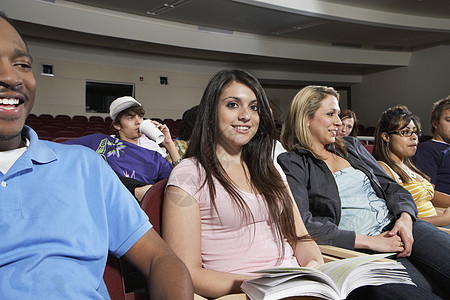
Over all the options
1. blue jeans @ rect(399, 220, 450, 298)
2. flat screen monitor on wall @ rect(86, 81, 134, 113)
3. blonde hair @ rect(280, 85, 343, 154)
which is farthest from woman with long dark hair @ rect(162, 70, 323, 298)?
flat screen monitor on wall @ rect(86, 81, 134, 113)

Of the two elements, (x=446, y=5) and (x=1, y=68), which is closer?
(x=1, y=68)

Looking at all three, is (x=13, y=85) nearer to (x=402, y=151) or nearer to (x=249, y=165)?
(x=249, y=165)

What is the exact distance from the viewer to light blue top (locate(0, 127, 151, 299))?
91 centimetres

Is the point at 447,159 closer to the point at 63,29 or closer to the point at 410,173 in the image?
the point at 410,173

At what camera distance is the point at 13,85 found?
101 cm

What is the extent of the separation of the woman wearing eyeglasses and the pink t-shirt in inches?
51.1

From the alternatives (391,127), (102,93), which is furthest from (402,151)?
(102,93)

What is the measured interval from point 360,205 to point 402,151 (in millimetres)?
716

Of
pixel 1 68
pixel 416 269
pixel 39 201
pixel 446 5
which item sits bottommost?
pixel 416 269

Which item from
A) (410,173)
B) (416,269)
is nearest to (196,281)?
(416,269)

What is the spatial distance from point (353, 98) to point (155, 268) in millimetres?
14377

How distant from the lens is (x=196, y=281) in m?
1.23

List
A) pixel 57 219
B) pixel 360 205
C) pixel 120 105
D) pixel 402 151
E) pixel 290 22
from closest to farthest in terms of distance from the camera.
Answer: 1. pixel 57 219
2. pixel 360 205
3. pixel 402 151
4. pixel 120 105
5. pixel 290 22

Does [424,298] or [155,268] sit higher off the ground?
[155,268]
